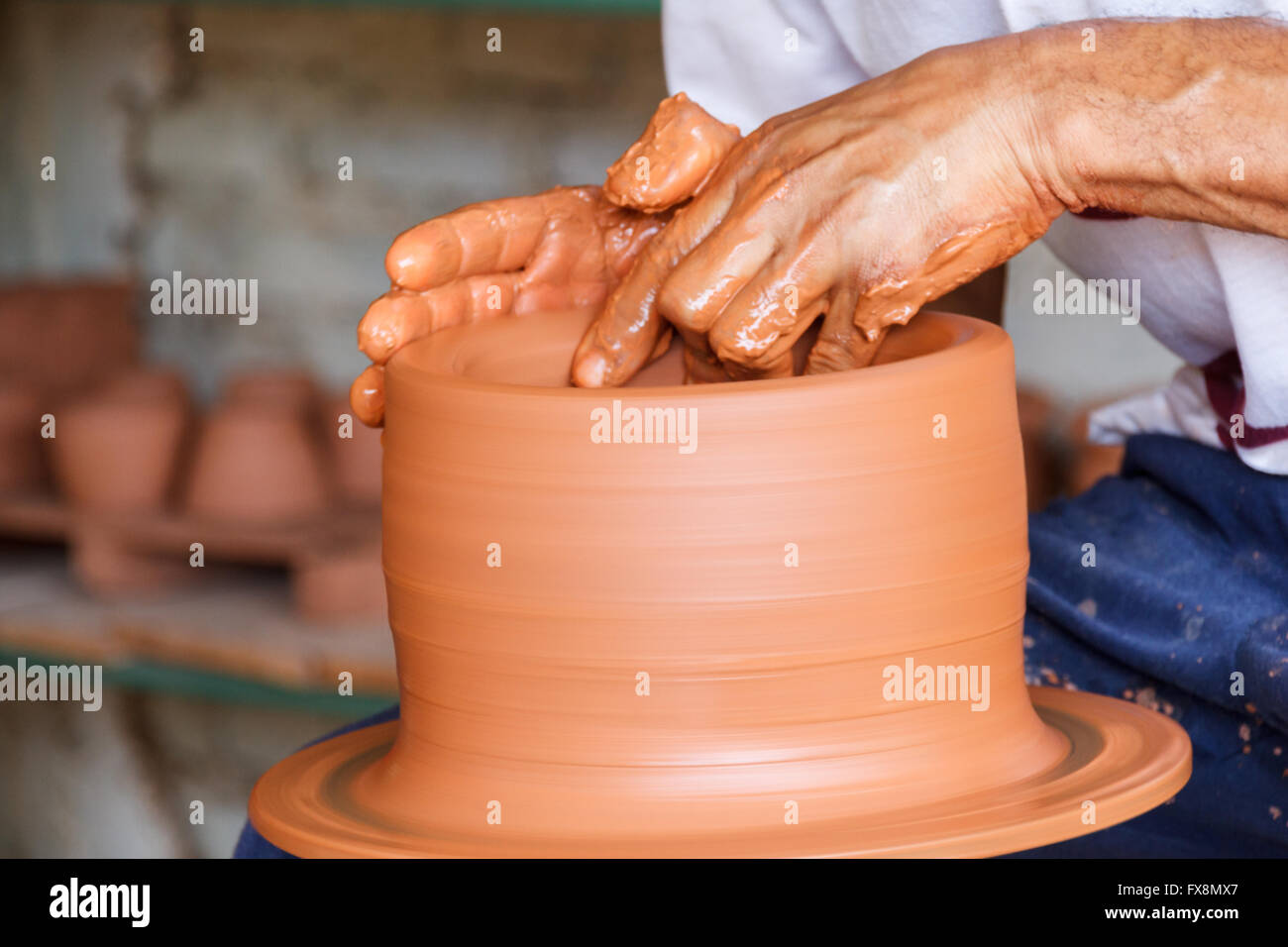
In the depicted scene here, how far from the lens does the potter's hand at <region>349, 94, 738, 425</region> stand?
2.83 ft

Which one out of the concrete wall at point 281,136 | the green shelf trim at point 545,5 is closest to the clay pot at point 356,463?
the concrete wall at point 281,136

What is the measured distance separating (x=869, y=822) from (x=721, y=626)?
114 mm

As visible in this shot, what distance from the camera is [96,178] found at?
225 centimetres

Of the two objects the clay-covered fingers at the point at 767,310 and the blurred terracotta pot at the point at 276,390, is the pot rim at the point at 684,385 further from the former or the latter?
the blurred terracotta pot at the point at 276,390

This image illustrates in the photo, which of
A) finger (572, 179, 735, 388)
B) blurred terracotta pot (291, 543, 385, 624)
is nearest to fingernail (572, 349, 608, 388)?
finger (572, 179, 735, 388)

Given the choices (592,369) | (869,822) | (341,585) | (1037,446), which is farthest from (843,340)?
(1037,446)

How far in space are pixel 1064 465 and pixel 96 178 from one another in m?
1.52

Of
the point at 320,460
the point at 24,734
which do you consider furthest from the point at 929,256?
the point at 24,734

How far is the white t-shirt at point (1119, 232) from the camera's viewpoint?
0.87m

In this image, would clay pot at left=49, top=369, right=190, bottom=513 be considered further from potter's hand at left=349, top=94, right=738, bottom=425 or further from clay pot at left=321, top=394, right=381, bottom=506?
potter's hand at left=349, top=94, right=738, bottom=425

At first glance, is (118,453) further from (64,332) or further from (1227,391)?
(1227,391)

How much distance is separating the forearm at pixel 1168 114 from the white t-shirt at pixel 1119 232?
0.06 meters

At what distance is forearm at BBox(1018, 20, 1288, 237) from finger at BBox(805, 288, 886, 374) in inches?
4.9
